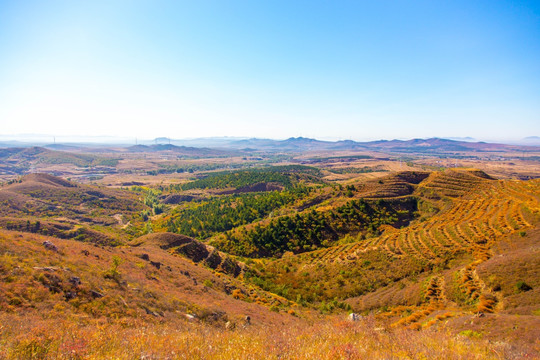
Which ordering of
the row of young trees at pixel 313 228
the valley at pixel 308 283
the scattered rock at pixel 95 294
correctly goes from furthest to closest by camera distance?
the row of young trees at pixel 313 228
the scattered rock at pixel 95 294
the valley at pixel 308 283

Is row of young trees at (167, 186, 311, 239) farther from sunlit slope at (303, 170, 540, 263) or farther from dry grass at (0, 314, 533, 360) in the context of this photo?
dry grass at (0, 314, 533, 360)

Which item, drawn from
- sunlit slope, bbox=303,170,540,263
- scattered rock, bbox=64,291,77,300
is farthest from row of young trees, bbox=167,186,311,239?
scattered rock, bbox=64,291,77,300

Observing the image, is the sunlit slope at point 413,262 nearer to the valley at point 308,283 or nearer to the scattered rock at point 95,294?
the valley at point 308,283

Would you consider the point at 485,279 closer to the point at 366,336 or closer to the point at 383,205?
A: the point at 366,336

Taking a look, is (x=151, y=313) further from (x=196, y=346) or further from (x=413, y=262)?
(x=413, y=262)

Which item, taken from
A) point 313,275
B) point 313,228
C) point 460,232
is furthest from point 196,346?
point 313,228

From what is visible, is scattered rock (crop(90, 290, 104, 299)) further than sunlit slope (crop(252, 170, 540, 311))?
No

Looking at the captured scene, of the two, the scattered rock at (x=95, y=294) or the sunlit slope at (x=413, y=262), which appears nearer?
the scattered rock at (x=95, y=294)

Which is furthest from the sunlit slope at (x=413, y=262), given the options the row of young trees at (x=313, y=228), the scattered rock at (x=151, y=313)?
the scattered rock at (x=151, y=313)

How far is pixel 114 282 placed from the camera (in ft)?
54.1

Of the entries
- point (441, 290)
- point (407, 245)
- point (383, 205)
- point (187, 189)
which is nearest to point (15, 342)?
point (441, 290)

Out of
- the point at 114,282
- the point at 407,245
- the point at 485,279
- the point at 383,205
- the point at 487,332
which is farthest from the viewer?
the point at 383,205

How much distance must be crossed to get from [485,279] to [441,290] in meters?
3.90

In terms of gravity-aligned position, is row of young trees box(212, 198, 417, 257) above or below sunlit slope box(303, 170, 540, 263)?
below
